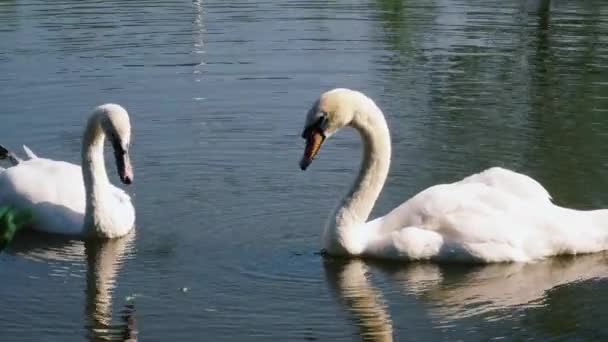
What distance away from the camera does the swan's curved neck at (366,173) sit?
10102 mm

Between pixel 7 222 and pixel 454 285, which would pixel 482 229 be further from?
pixel 7 222

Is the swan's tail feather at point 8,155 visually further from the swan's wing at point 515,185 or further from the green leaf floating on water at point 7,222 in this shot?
the green leaf floating on water at point 7,222

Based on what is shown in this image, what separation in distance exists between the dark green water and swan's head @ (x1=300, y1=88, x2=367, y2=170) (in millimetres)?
879

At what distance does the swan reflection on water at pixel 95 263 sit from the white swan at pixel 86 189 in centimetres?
13

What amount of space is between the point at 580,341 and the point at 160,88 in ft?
32.7

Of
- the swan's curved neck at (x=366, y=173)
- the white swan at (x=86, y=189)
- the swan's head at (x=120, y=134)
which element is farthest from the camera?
the white swan at (x=86, y=189)

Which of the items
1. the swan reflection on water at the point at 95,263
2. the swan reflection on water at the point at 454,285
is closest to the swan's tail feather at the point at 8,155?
the swan reflection on water at the point at 95,263

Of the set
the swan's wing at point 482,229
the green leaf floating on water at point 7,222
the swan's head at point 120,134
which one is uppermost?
the green leaf floating on water at point 7,222

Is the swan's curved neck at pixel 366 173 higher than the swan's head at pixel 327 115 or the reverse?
the reverse

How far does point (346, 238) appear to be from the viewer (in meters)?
10.1

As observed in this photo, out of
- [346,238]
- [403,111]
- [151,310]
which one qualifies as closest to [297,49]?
[403,111]

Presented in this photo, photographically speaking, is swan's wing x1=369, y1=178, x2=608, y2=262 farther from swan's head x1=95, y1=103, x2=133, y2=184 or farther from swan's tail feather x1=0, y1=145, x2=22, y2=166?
swan's tail feather x1=0, y1=145, x2=22, y2=166

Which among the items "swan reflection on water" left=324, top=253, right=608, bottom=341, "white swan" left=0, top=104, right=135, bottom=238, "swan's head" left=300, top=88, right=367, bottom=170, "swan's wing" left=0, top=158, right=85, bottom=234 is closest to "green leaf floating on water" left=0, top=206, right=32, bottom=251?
"swan reflection on water" left=324, top=253, right=608, bottom=341

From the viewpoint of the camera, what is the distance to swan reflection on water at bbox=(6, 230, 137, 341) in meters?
8.54
